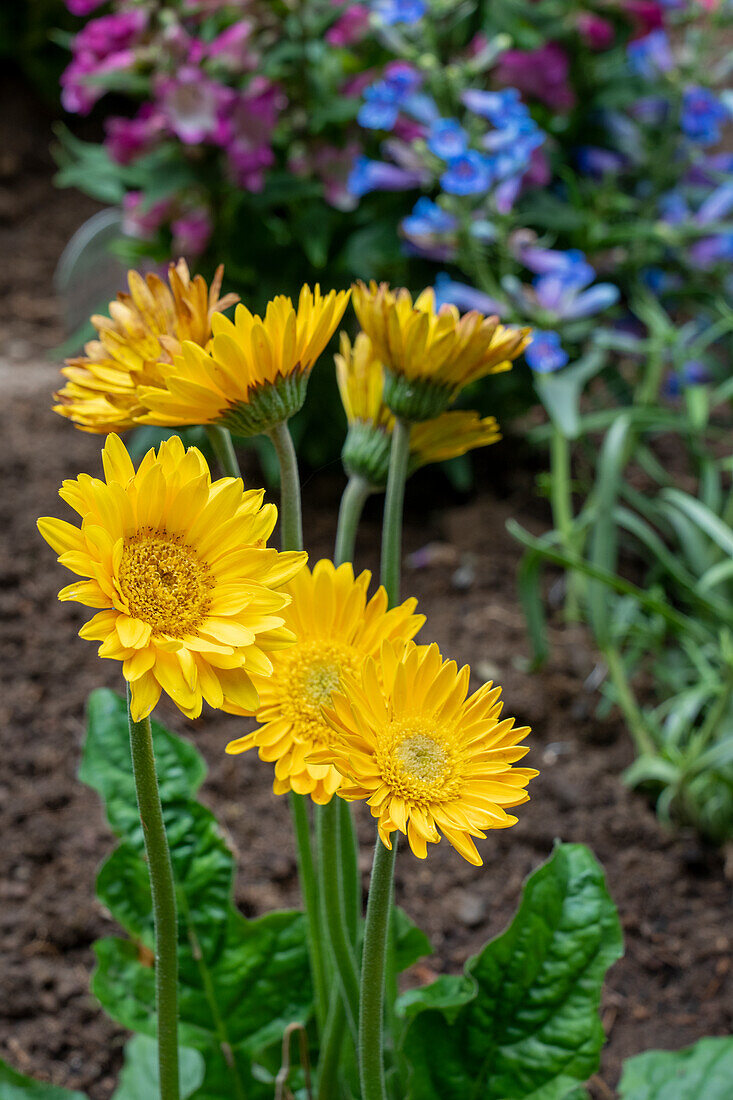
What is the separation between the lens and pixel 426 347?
69 cm

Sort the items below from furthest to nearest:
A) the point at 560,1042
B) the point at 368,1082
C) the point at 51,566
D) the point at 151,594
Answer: the point at 51,566
the point at 560,1042
the point at 368,1082
the point at 151,594

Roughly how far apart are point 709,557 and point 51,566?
1.14 meters

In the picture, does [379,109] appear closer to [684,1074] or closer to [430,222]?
[430,222]

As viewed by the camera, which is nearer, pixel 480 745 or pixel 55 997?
pixel 480 745

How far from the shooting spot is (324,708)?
1.97 feet

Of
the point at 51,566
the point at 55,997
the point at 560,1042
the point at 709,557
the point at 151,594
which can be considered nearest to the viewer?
the point at 151,594

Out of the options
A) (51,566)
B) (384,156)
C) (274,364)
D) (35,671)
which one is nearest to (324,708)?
(274,364)

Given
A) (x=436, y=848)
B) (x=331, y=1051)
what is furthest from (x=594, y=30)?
(x=331, y=1051)

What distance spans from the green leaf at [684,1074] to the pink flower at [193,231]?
151 cm

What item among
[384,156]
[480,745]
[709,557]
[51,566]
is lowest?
[480,745]

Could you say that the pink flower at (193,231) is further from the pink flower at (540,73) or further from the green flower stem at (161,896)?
the green flower stem at (161,896)

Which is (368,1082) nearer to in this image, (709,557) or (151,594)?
(151,594)

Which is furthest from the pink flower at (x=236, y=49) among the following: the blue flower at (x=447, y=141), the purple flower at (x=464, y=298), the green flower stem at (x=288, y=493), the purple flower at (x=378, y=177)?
the green flower stem at (x=288, y=493)

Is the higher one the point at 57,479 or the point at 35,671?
the point at 57,479
